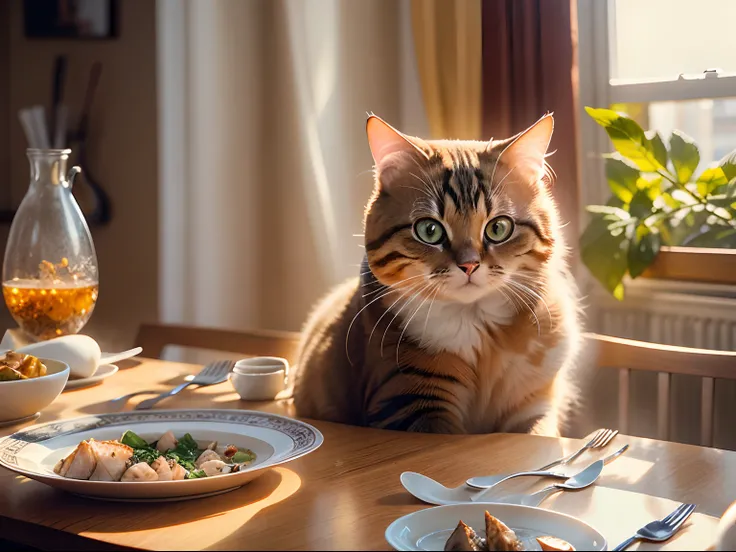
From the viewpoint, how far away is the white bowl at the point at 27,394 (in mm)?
1190

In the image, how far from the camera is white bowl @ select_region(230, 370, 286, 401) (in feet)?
4.76

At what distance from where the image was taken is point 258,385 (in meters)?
1.45

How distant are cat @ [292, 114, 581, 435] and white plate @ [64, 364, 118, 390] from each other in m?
0.40

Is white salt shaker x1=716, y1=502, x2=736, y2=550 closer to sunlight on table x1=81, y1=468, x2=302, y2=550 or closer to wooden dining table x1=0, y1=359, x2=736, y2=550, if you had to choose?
wooden dining table x1=0, y1=359, x2=736, y2=550

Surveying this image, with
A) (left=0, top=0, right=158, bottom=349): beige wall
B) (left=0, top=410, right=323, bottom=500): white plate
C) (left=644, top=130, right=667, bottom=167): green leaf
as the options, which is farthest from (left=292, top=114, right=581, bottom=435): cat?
(left=0, top=0, right=158, bottom=349): beige wall

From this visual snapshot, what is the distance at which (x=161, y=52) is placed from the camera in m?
2.90

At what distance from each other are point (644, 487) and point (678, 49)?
169cm

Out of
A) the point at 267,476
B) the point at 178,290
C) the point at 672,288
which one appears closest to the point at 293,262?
the point at 178,290

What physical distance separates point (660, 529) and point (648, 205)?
146 cm

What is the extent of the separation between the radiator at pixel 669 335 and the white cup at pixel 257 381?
1.03 metres

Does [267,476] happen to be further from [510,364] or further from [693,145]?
[693,145]

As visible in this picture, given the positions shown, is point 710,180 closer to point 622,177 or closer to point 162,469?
point 622,177

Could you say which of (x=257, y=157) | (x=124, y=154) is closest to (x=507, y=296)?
(x=257, y=157)

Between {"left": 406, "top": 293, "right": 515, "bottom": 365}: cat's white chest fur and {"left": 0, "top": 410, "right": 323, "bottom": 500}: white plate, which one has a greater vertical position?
{"left": 406, "top": 293, "right": 515, "bottom": 365}: cat's white chest fur
